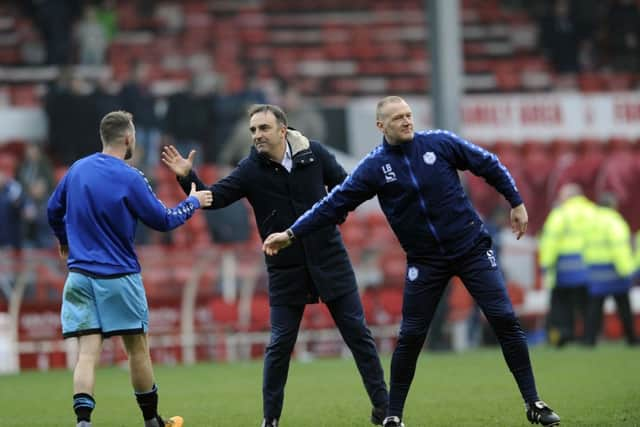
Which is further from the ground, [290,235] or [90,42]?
[90,42]

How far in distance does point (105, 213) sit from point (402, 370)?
2093 mm

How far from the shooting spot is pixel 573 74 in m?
28.1

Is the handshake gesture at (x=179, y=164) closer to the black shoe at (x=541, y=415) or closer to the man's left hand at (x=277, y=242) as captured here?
the man's left hand at (x=277, y=242)

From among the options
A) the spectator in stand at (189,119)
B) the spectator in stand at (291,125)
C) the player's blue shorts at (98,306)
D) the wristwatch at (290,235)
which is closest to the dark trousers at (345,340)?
the wristwatch at (290,235)

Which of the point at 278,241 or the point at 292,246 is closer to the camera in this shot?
the point at 278,241

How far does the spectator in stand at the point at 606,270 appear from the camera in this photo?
18.1 meters

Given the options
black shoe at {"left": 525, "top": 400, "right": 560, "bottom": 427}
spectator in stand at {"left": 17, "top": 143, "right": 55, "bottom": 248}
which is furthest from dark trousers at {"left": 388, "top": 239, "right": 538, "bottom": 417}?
spectator in stand at {"left": 17, "top": 143, "right": 55, "bottom": 248}

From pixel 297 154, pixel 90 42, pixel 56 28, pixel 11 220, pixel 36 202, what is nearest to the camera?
pixel 297 154

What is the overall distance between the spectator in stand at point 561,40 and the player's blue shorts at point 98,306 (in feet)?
69.4

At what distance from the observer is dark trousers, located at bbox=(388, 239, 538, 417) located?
8539mm

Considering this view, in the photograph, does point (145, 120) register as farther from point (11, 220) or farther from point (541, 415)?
point (541, 415)

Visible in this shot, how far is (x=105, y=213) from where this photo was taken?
824cm

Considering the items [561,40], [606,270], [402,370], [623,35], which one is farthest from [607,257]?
[623,35]

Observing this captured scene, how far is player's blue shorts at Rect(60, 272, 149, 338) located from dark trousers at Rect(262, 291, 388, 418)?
1146 millimetres
